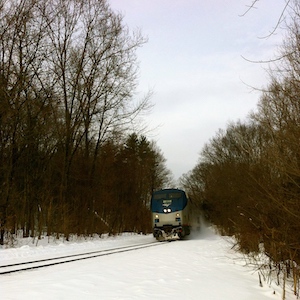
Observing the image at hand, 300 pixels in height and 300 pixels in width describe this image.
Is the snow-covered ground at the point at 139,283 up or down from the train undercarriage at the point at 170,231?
up

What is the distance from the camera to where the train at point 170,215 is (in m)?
25.3

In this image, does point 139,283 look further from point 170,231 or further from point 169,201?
point 169,201

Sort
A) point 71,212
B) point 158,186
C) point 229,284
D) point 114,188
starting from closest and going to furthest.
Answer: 1. point 229,284
2. point 71,212
3. point 114,188
4. point 158,186

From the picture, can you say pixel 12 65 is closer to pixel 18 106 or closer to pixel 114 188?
pixel 18 106

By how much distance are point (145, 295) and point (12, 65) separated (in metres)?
14.6

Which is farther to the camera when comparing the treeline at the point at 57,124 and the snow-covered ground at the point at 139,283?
the treeline at the point at 57,124

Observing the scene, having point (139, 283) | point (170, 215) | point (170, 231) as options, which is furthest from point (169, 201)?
point (139, 283)

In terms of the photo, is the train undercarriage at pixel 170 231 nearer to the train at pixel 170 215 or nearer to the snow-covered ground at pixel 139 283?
the train at pixel 170 215

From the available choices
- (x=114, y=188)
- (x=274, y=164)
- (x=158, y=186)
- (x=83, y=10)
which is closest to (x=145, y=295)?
(x=274, y=164)

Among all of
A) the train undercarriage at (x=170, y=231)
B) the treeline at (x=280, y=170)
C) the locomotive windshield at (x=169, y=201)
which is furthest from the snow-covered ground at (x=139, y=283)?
the locomotive windshield at (x=169, y=201)

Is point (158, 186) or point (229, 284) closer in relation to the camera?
point (229, 284)

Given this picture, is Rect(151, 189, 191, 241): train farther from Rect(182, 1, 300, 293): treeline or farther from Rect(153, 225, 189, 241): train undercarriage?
Rect(182, 1, 300, 293): treeline

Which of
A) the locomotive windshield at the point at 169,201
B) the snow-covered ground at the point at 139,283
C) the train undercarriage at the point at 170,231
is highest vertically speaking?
the locomotive windshield at the point at 169,201

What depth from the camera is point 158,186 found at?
5303 centimetres
